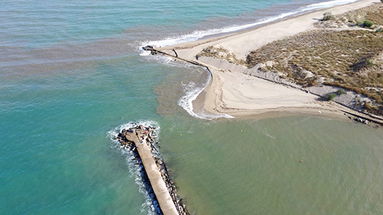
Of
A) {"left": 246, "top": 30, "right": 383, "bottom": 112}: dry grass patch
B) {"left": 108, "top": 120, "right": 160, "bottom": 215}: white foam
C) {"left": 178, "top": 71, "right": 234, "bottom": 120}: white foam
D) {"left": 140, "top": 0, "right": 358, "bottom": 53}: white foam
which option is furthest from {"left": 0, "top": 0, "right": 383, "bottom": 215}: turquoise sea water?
{"left": 246, "top": 30, "right": 383, "bottom": 112}: dry grass patch

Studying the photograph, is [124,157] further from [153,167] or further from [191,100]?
[191,100]

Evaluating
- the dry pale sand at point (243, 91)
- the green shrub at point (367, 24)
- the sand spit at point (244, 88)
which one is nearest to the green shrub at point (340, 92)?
the sand spit at point (244, 88)

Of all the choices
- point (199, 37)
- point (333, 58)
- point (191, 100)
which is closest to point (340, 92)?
point (333, 58)

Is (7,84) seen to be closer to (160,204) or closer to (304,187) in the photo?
(160,204)

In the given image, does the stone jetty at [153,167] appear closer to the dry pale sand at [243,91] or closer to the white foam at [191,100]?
the white foam at [191,100]

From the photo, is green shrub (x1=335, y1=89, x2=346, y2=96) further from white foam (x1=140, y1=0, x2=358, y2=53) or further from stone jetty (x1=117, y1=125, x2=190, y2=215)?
white foam (x1=140, y1=0, x2=358, y2=53)

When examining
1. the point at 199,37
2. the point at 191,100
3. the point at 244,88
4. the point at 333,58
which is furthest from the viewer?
the point at 199,37

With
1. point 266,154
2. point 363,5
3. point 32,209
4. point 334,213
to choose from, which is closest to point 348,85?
point 266,154
